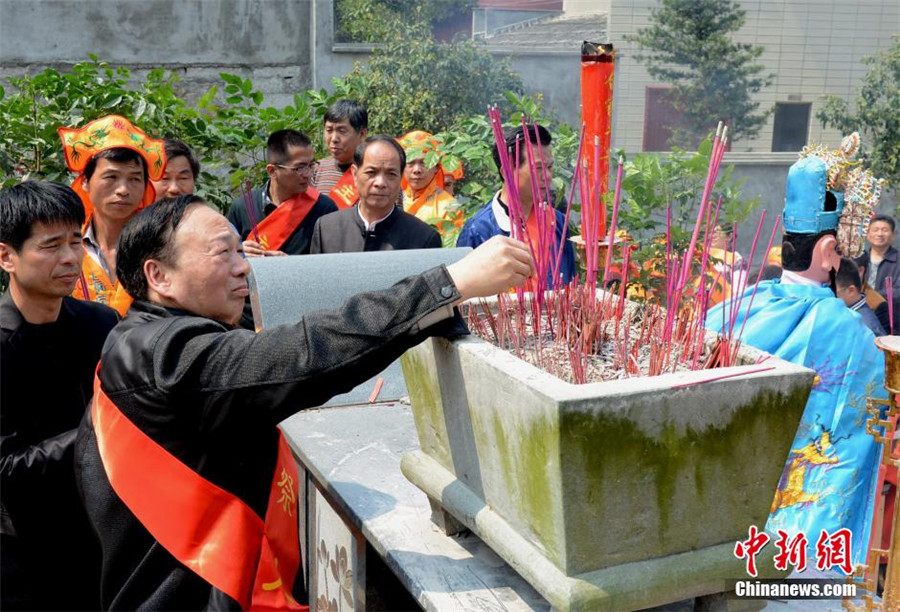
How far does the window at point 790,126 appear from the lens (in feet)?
36.6

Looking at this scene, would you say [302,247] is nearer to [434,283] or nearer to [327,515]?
[327,515]

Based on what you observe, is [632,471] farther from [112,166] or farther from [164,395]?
[112,166]

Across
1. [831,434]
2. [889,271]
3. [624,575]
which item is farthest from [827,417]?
[889,271]

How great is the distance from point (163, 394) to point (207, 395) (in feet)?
0.27

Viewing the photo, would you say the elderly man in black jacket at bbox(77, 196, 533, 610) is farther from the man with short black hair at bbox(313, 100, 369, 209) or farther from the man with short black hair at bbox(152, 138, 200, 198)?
the man with short black hair at bbox(313, 100, 369, 209)

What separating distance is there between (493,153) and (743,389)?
9.58 feet

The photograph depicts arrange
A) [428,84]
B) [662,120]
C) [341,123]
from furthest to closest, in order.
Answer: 1. [662,120]
2. [428,84]
3. [341,123]

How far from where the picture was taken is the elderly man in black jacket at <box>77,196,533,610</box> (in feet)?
5.15

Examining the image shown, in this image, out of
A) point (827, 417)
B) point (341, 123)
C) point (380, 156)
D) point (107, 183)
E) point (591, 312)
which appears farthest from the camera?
point (341, 123)

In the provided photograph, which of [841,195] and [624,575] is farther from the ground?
[841,195]

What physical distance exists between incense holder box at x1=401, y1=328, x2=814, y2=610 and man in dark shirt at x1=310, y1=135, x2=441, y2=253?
7.23 feet

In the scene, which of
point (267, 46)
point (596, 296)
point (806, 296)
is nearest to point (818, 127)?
point (267, 46)

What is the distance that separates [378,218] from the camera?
12.7ft

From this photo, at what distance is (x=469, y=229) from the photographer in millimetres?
3678
